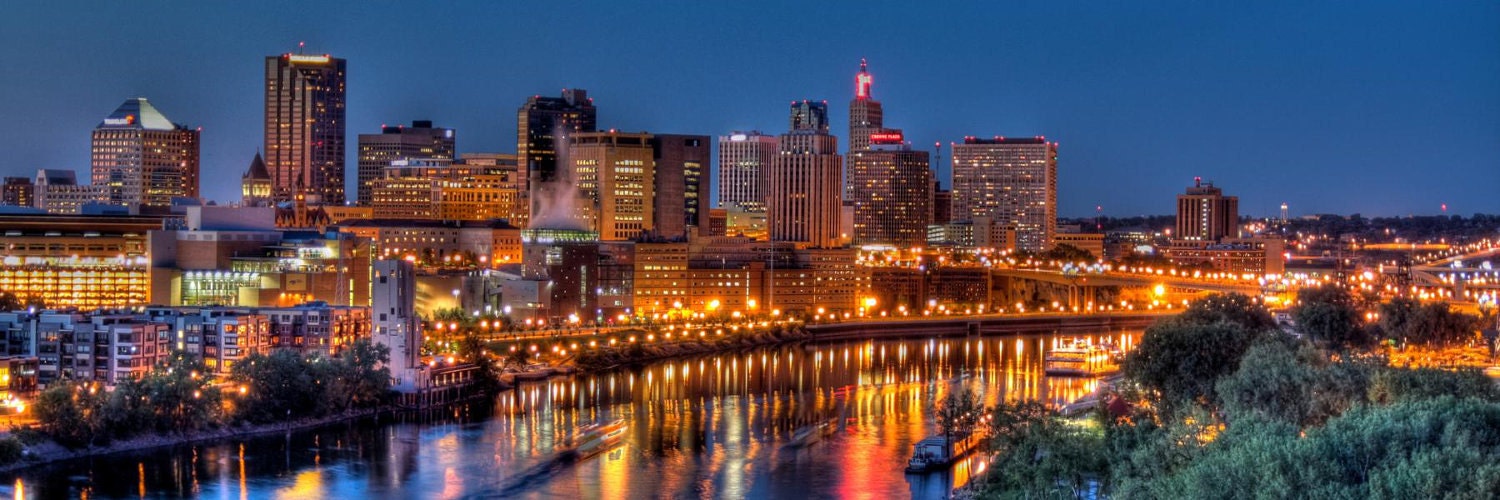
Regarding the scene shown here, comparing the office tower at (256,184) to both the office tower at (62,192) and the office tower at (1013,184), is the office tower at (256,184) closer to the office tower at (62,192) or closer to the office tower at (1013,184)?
the office tower at (62,192)

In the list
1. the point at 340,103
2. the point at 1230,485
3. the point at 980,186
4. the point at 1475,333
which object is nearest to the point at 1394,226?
the point at 980,186

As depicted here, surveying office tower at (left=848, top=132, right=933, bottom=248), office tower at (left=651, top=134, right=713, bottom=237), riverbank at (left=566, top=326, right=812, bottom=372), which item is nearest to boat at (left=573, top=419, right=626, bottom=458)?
riverbank at (left=566, top=326, right=812, bottom=372)

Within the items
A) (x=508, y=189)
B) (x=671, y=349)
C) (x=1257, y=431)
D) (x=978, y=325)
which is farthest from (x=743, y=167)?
(x=1257, y=431)

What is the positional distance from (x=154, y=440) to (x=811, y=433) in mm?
8498

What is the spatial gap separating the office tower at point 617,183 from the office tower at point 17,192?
19924 mm

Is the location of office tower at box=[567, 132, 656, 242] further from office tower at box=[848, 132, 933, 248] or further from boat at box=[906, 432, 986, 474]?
boat at box=[906, 432, 986, 474]

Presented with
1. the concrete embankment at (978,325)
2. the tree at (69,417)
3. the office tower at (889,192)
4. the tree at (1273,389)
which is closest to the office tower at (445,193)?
the office tower at (889,192)

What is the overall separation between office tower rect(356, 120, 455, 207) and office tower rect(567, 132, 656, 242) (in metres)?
15.1

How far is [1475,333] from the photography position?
31922mm

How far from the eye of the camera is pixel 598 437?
2397 centimetres

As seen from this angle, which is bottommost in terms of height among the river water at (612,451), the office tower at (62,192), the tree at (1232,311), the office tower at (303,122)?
the river water at (612,451)

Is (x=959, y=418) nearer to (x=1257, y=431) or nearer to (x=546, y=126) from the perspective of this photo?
(x=1257, y=431)

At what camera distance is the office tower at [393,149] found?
7775cm

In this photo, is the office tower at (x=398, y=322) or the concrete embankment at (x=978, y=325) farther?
the concrete embankment at (x=978, y=325)
